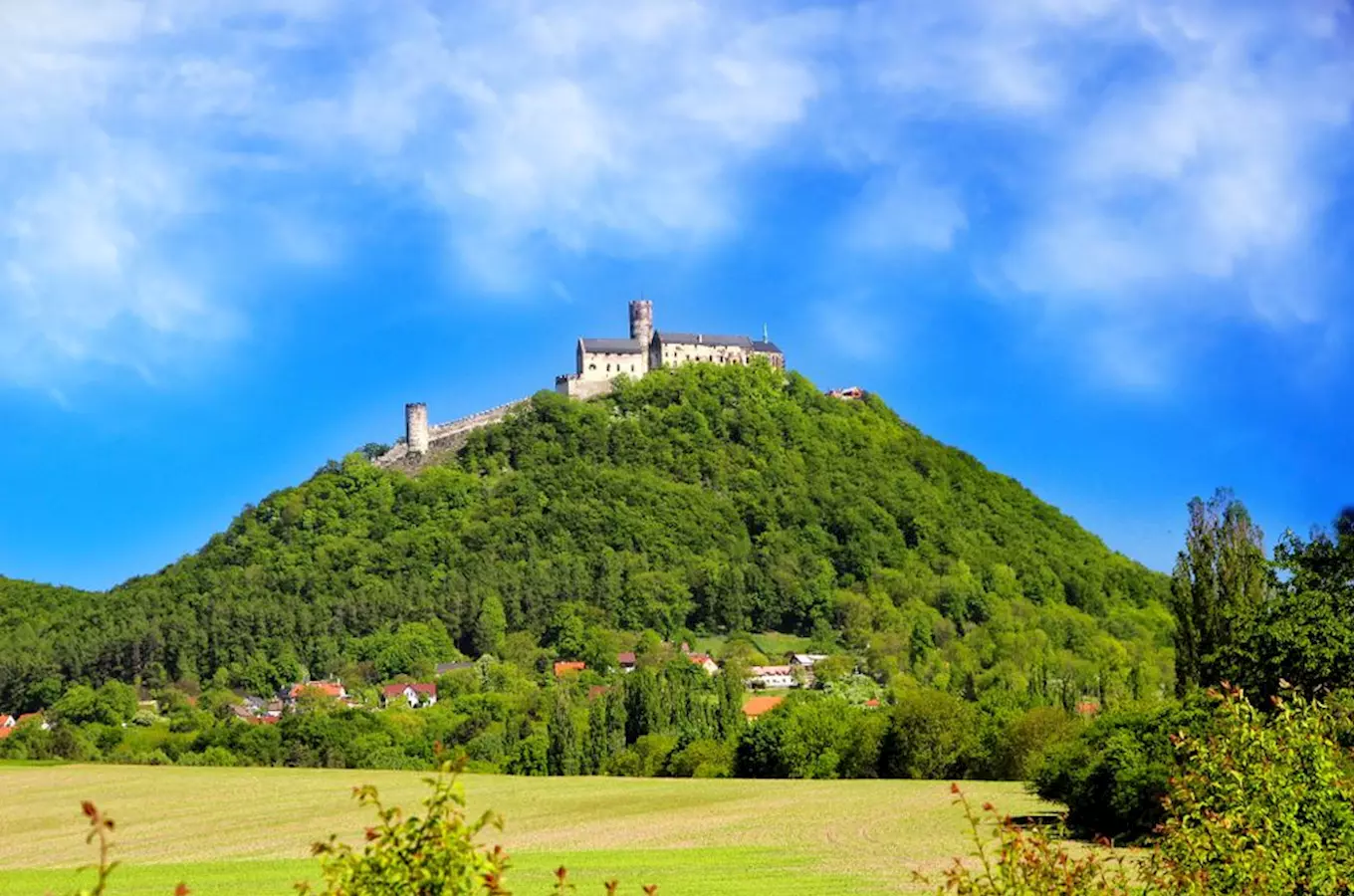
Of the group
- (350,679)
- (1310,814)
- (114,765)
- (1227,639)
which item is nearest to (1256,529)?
(1227,639)

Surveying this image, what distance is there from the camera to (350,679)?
501ft

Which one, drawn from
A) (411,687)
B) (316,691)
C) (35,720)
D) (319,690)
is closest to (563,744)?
(316,691)

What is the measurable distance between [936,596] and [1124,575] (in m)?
26.6

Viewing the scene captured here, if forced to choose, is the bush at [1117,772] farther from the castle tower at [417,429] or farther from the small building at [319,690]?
the castle tower at [417,429]

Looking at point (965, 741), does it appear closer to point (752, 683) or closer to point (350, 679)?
point (752, 683)

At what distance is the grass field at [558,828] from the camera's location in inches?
1678

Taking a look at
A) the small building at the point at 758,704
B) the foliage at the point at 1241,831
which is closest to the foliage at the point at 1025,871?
the foliage at the point at 1241,831

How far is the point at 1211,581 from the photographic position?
63.7 metres

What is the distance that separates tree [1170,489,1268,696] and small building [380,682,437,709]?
85.6 meters

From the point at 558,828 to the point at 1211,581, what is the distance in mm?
26492

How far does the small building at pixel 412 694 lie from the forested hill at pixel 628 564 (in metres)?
14.5

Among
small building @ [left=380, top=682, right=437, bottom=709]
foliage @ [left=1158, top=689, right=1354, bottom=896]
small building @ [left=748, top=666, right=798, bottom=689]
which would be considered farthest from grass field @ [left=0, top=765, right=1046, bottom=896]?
small building @ [left=748, top=666, right=798, bottom=689]

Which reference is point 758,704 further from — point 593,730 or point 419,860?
point 419,860

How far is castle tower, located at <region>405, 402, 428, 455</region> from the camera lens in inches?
7603
